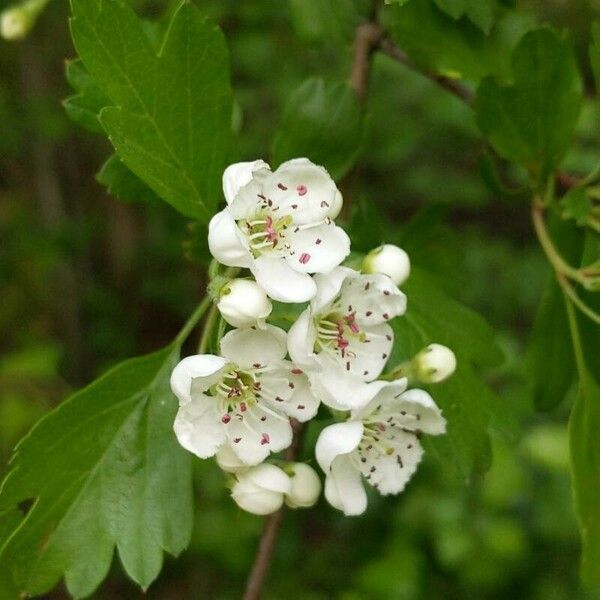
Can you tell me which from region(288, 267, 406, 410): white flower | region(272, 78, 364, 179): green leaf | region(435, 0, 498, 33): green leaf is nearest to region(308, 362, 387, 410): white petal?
region(288, 267, 406, 410): white flower

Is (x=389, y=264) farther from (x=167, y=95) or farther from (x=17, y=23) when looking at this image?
(x=17, y=23)

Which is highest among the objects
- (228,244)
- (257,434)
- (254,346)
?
(228,244)

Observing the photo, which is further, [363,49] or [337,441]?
[363,49]

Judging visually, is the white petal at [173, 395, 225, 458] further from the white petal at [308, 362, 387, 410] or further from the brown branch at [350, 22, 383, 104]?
the brown branch at [350, 22, 383, 104]

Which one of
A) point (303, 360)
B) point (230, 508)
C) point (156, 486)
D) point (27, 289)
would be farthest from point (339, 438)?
point (27, 289)

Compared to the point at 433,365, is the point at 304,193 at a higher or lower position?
higher

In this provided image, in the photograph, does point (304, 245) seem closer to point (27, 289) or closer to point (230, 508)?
point (230, 508)

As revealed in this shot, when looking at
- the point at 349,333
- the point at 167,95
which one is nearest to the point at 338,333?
the point at 349,333
